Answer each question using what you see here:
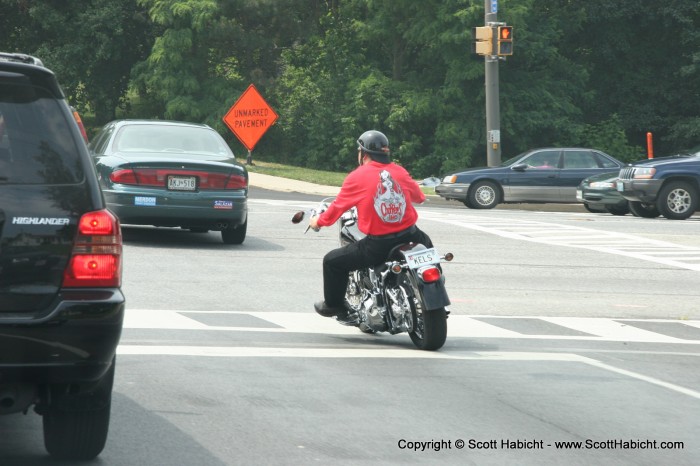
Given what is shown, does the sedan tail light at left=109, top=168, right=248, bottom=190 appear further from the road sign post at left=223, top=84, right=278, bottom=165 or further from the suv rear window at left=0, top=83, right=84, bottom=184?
the road sign post at left=223, top=84, right=278, bottom=165

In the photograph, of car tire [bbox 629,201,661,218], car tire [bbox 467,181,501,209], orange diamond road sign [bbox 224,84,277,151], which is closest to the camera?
car tire [bbox 629,201,661,218]

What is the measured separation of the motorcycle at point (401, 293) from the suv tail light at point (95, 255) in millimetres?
4182

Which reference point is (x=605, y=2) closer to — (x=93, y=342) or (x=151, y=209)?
(x=151, y=209)

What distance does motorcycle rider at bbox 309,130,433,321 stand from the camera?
976cm

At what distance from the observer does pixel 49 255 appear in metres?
5.29

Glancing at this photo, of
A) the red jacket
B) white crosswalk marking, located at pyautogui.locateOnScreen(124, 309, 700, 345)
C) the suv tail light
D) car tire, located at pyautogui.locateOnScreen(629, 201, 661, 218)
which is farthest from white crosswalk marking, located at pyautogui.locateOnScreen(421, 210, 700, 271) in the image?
the suv tail light

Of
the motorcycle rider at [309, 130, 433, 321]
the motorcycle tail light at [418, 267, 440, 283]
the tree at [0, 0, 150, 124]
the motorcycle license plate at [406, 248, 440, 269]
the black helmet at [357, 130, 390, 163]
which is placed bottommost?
the motorcycle tail light at [418, 267, 440, 283]

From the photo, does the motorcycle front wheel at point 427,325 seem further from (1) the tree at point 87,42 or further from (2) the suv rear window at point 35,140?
(1) the tree at point 87,42

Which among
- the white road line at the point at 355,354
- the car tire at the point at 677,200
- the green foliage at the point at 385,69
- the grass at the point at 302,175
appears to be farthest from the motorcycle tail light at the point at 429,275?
the green foliage at the point at 385,69

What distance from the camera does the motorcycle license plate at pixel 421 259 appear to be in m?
9.49

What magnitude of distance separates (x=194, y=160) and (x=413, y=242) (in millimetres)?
6506

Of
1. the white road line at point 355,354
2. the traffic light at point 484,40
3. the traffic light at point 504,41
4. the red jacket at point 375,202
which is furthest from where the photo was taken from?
the traffic light at point 484,40

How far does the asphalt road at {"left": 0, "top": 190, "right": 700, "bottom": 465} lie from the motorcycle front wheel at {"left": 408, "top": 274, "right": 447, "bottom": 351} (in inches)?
5.9

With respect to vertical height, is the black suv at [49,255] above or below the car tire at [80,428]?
above
